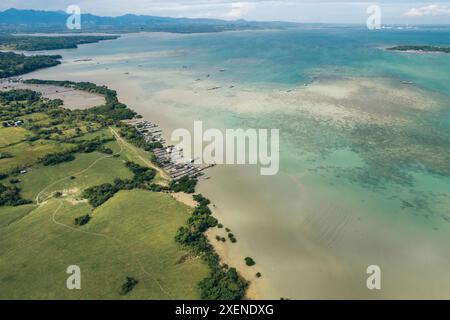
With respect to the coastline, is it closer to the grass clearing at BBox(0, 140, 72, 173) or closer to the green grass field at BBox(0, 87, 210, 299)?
the green grass field at BBox(0, 87, 210, 299)

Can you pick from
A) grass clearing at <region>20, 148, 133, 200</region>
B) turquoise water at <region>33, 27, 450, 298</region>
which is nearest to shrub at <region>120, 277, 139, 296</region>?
turquoise water at <region>33, 27, 450, 298</region>

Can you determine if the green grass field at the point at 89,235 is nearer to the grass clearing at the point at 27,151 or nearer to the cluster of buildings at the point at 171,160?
the grass clearing at the point at 27,151

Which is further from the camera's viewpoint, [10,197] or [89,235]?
[10,197]

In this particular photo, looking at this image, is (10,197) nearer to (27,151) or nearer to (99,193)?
(99,193)

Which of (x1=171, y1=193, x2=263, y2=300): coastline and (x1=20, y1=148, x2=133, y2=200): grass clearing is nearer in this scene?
(x1=171, y1=193, x2=263, y2=300): coastline

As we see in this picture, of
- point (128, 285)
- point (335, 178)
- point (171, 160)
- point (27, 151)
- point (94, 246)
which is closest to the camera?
point (128, 285)

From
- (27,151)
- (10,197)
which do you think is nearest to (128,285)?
(10,197)
